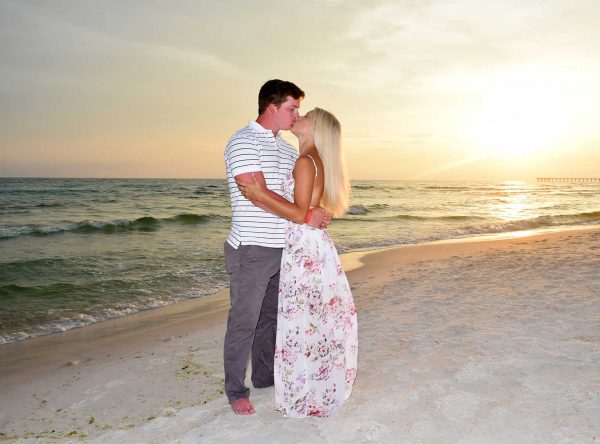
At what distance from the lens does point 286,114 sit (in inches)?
150

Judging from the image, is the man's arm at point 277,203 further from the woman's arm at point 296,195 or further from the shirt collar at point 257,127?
the shirt collar at point 257,127

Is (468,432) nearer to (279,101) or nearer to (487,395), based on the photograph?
(487,395)

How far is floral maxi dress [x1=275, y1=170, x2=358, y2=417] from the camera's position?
3871mm

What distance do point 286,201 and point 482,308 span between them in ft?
13.5

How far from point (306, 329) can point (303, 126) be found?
1528 mm

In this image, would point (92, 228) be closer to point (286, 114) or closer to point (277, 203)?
point (286, 114)

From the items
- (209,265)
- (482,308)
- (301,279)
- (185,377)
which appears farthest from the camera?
(209,265)

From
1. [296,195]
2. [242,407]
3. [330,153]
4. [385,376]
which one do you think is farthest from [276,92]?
[385,376]

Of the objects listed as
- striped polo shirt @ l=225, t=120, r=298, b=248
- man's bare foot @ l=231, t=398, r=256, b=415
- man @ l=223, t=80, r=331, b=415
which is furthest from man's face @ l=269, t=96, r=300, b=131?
man's bare foot @ l=231, t=398, r=256, b=415

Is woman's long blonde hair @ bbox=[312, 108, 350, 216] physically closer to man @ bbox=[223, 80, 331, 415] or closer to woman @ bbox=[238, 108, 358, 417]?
woman @ bbox=[238, 108, 358, 417]

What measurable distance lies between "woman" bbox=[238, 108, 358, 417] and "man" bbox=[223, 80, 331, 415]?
0.11m

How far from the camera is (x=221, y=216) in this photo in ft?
97.1

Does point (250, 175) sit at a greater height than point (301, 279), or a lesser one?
greater

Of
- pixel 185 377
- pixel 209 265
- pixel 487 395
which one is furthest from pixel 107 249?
pixel 487 395
